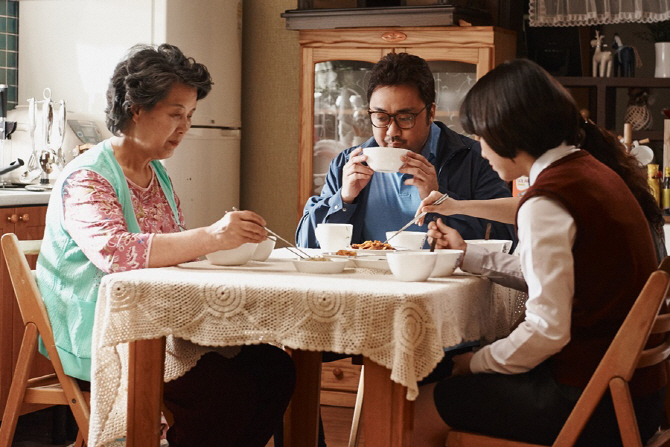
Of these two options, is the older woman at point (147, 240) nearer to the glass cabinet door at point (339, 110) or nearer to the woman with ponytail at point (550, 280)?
the woman with ponytail at point (550, 280)

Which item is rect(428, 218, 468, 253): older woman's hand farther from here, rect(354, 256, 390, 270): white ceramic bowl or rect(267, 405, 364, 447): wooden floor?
rect(267, 405, 364, 447): wooden floor

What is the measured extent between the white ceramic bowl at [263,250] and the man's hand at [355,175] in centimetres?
40

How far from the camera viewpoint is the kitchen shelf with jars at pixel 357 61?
4.12 meters

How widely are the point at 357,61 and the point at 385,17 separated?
0.28 meters

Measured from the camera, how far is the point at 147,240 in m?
2.08

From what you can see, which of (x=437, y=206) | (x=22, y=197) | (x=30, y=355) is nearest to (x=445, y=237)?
(x=437, y=206)

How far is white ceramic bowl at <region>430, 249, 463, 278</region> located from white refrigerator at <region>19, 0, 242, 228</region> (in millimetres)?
2453

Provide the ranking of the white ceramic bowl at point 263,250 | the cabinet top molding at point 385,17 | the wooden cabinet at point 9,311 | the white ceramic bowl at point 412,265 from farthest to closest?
the cabinet top molding at point 385,17 → the wooden cabinet at point 9,311 → the white ceramic bowl at point 263,250 → the white ceramic bowl at point 412,265

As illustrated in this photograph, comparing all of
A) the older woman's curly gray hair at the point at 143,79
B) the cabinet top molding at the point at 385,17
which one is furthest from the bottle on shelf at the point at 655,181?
the older woman's curly gray hair at the point at 143,79

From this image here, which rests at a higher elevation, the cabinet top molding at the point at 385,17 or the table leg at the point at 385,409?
the cabinet top molding at the point at 385,17

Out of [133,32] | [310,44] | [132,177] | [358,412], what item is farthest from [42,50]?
[358,412]

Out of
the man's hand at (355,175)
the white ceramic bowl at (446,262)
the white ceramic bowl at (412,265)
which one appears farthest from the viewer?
the man's hand at (355,175)

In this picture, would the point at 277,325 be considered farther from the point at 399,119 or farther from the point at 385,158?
the point at 399,119

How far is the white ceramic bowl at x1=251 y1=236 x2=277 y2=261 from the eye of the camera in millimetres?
2191
